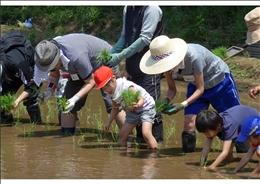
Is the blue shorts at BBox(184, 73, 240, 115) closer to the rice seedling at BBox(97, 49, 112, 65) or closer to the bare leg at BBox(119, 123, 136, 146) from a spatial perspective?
the bare leg at BBox(119, 123, 136, 146)

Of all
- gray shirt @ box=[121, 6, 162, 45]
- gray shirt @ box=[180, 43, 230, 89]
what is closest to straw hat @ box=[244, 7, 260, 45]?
gray shirt @ box=[180, 43, 230, 89]

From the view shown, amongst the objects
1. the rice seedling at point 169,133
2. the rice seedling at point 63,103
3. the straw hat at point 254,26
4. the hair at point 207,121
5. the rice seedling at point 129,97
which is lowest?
the rice seedling at point 169,133

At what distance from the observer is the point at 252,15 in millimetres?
6008

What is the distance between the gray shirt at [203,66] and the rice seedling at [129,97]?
0.44 metres

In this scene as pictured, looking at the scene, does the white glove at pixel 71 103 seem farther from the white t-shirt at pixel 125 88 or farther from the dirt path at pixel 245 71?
the dirt path at pixel 245 71

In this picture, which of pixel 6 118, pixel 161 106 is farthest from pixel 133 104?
pixel 6 118

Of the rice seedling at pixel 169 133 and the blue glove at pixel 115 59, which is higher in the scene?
the blue glove at pixel 115 59

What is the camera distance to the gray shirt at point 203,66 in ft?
18.1

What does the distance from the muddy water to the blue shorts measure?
0.41m

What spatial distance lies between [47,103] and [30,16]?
860 centimetres

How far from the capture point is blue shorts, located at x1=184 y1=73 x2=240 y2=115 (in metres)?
5.80

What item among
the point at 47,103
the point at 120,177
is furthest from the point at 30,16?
the point at 120,177

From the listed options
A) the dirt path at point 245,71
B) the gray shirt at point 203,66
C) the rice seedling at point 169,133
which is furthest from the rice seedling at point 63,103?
the dirt path at point 245,71

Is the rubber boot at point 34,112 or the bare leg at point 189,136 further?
the rubber boot at point 34,112
